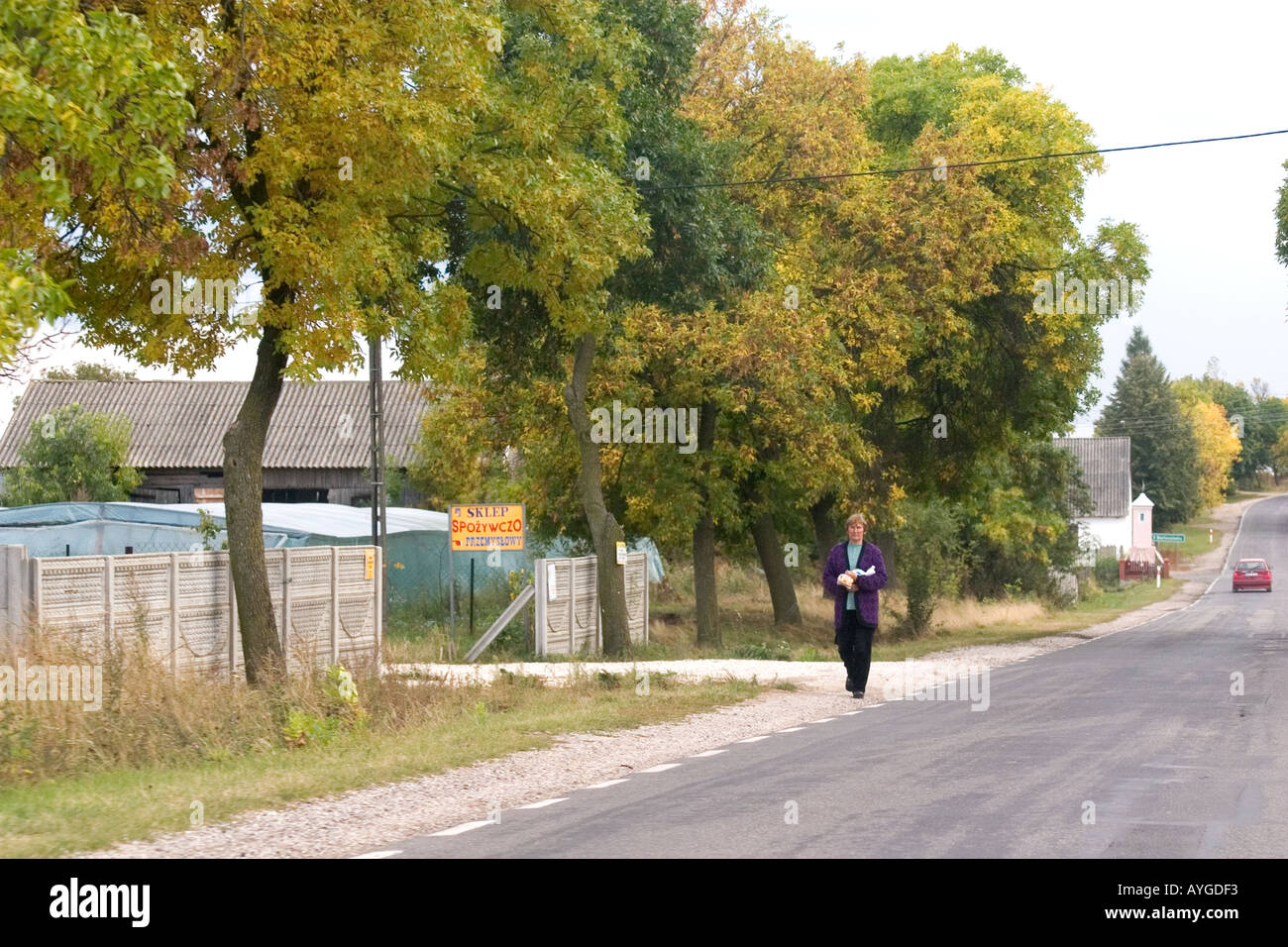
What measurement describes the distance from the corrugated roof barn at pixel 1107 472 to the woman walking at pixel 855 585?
8242cm

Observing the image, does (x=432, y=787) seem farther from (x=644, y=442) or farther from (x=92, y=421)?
(x=92, y=421)

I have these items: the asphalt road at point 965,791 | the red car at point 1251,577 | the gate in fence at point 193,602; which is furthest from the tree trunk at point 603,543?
the red car at point 1251,577

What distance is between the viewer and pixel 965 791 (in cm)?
1024

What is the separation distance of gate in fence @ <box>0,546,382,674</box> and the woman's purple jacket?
507 cm

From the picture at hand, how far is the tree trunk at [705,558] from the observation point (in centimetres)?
3125

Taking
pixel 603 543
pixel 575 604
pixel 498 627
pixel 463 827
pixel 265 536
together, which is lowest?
pixel 463 827

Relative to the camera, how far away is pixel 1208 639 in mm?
33656

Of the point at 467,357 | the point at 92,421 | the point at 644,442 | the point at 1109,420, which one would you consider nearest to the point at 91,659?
the point at 467,357

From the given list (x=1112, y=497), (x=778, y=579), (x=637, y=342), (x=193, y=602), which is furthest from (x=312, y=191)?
(x=1112, y=497)

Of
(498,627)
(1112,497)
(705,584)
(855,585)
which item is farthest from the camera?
(1112,497)

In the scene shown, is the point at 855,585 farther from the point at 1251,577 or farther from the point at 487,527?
the point at 1251,577

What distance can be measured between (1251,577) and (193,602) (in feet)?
195

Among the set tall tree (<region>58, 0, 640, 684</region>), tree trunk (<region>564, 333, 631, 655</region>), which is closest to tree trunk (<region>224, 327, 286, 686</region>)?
tall tree (<region>58, 0, 640, 684</region>)

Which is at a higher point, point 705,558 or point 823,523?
point 823,523
